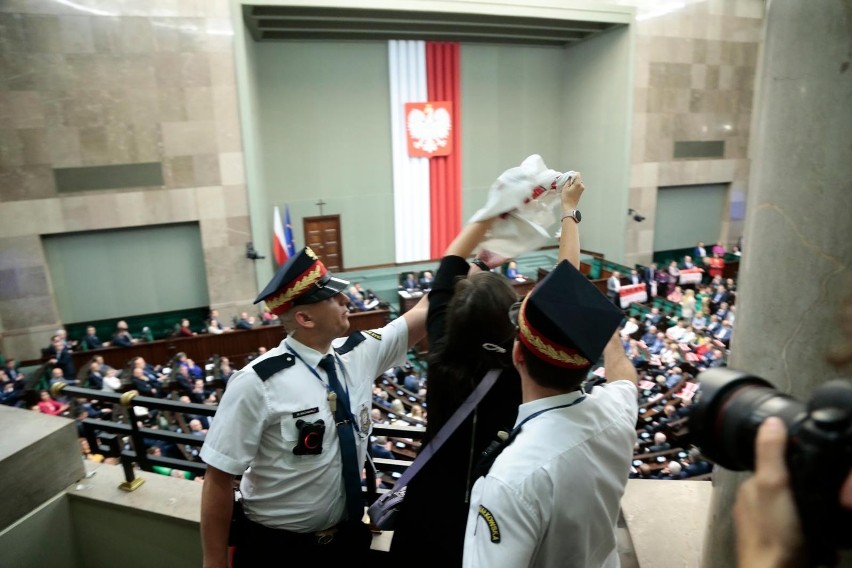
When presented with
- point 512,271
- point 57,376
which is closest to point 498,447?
point 57,376

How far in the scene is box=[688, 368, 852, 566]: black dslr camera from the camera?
65 centimetres

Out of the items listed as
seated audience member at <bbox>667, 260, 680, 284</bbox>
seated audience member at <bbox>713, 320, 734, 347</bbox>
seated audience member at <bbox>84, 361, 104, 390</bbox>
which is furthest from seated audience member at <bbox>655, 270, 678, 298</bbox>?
seated audience member at <bbox>84, 361, 104, 390</bbox>

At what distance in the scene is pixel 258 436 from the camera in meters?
1.69

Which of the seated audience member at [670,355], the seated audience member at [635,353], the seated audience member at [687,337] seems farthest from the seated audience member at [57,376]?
the seated audience member at [687,337]

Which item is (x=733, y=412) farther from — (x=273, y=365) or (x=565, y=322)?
(x=273, y=365)

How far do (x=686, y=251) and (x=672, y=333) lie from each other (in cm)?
736

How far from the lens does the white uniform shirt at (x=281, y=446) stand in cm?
167

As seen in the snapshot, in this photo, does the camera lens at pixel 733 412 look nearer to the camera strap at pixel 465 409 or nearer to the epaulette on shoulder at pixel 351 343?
the camera strap at pixel 465 409

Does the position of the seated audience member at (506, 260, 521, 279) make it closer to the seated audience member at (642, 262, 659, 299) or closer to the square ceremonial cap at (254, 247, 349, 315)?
the seated audience member at (642, 262, 659, 299)

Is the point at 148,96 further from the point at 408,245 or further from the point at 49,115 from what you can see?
the point at 408,245

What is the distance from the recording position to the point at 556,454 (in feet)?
3.95

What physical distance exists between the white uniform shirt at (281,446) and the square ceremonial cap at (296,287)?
5.4 inches

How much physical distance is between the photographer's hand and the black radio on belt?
1.28m

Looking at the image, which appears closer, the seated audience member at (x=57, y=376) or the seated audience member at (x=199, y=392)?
the seated audience member at (x=199, y=392)
